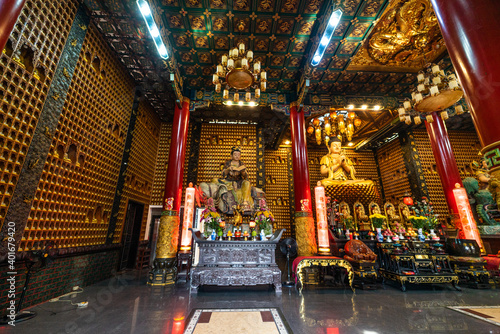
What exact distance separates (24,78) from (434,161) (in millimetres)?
18024

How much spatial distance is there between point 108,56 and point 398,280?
36.7ft

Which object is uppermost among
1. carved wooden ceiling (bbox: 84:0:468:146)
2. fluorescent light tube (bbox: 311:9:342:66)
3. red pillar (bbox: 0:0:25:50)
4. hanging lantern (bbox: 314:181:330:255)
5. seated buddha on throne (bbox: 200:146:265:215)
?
carved wooden ceiling (bbox: 84:0:468:146)

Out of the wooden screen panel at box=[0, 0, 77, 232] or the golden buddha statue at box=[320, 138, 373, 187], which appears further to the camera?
the golden buddha statue at box=[320, 138, 373, 187]

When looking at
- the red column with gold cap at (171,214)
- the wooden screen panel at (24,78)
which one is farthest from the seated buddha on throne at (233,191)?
the wooden screen panel at (24,78)

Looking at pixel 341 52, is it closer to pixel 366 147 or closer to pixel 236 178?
pixel 236 178

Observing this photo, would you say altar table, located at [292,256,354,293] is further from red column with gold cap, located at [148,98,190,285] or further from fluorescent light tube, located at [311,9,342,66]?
fluorescent light tube, located at [311,9,342,66]

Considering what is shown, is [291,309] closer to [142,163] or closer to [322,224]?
[322,224]

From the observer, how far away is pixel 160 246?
6.50m

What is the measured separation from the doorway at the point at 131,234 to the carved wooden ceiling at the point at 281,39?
534cm

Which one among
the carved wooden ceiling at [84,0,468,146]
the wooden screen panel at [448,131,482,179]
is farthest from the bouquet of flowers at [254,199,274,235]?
the wooden screen panel at [448,131,482,179]

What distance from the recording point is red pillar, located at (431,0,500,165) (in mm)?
1836

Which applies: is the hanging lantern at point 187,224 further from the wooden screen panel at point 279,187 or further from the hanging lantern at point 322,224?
the wooden screen panel at point 279,187

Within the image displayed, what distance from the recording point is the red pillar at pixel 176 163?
23.4ft

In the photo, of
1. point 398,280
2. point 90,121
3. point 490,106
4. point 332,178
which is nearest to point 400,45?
point 332,178
